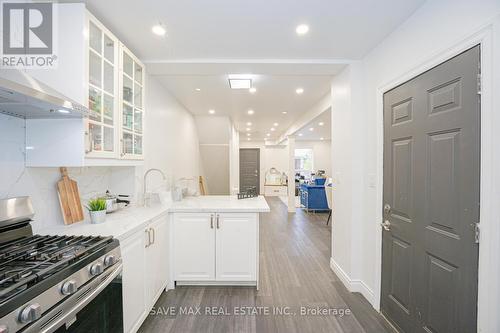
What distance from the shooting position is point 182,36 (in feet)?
6.84

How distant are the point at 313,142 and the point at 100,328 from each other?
10792mm

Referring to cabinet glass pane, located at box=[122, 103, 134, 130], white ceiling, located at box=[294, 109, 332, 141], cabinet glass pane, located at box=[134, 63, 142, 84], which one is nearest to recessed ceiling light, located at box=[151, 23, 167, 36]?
cabinet glass pane, located at box=[134, 63, 142, 84]

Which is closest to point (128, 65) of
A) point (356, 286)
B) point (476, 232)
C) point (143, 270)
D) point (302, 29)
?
point (302, 29)

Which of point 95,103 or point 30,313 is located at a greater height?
point 95,103

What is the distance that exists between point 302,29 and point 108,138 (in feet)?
6.20

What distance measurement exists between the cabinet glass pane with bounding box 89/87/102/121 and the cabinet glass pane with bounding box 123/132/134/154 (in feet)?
1.24

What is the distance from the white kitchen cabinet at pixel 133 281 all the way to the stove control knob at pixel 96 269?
12.6 inches

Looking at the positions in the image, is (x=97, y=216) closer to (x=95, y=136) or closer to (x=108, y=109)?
(x=95, y=136)

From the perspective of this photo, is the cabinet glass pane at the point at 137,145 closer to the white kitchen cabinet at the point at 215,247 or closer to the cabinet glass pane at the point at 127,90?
the cabinet glass pane at the point at 127,90

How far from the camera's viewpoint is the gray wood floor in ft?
6.51

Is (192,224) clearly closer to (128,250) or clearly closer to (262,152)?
(128,250)

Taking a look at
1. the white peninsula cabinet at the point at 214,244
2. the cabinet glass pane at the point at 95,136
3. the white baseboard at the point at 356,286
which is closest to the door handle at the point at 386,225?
the white baseboard at the point at 356,286

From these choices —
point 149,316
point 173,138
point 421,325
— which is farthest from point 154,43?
point 421,325

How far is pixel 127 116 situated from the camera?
215cm
